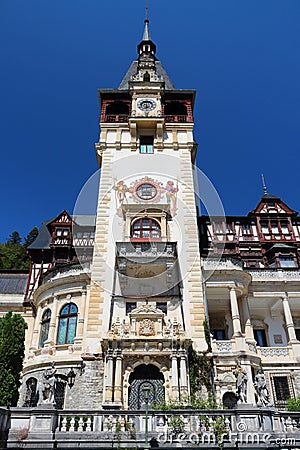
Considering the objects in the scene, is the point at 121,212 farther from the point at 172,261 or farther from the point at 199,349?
the point at 199,349

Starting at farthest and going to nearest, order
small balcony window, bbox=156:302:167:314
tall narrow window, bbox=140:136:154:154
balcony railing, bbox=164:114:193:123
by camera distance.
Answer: balcony railing, bbox=164:114:193:123, tall narrow window, bbox=140:136:154:154, small balcony window, bbox=156:302:167:314

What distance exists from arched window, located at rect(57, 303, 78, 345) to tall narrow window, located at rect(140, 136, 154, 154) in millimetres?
15314

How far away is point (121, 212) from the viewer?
90.8ft

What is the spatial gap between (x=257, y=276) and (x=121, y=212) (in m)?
11.8

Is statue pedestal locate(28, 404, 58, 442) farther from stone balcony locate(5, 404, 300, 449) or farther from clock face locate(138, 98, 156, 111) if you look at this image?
clock face locate(138, 98, 156, 111)

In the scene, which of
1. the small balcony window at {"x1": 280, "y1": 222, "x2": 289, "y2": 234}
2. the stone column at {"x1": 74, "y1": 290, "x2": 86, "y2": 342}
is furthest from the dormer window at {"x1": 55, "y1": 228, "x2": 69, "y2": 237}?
the small balcony window at {"x1": 280, "y1": 222, "x2": 289, "y2": 234}

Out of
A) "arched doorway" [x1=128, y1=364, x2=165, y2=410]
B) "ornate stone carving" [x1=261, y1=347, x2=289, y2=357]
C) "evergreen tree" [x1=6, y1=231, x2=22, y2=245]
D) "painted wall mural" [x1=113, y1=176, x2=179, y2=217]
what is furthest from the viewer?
"evergreen tree" [x1=6, y1=231, x2=22, y2=245]

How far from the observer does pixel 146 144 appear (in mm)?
32562

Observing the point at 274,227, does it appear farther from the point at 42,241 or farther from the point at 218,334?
the point at 42,241

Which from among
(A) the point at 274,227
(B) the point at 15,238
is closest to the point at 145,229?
(A) the point at 274,227

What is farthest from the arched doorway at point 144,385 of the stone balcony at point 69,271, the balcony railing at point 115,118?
the balcony railing at point 115,118

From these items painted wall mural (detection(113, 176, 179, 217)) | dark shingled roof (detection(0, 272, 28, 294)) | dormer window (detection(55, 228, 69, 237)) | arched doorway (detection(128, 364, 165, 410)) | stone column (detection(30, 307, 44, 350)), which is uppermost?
dormer window (detection(55, 228, 69, 237))

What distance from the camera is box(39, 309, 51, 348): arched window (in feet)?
80.1

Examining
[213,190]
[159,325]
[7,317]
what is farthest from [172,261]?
[7,317]
